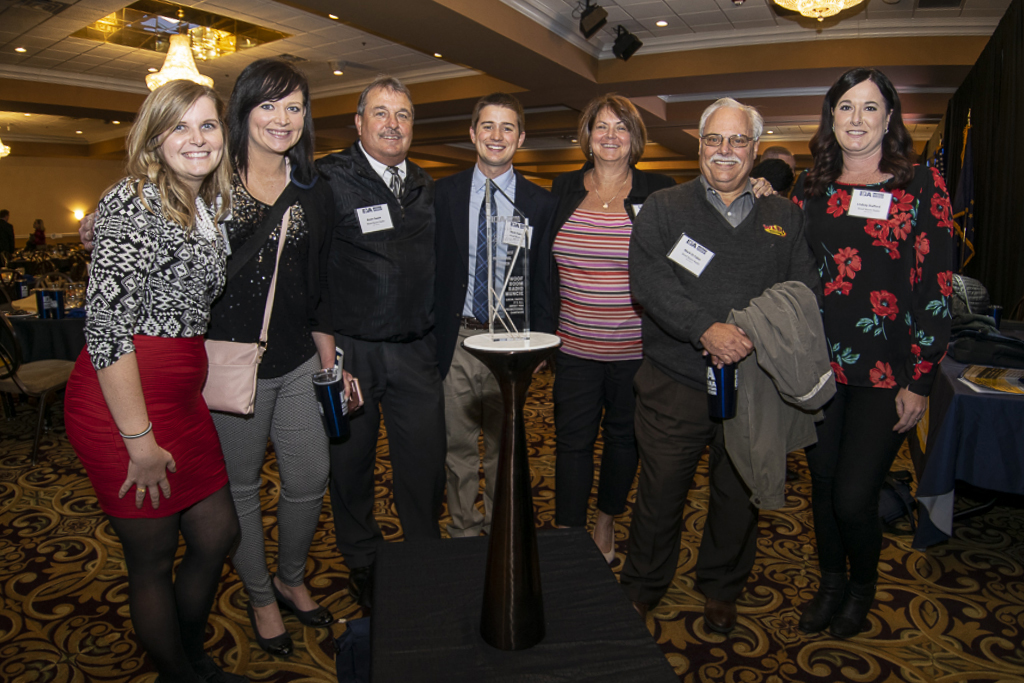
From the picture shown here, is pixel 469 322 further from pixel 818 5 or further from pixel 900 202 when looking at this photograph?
pixel 818 5

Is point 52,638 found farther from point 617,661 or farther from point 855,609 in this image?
point 855,609

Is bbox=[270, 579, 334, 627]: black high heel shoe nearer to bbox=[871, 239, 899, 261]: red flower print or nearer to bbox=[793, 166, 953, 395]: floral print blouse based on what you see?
bbox=[793, 166, 953, 395]: floral print blouse

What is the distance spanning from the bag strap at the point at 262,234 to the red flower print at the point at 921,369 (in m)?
1.70

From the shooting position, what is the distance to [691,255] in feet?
5.79

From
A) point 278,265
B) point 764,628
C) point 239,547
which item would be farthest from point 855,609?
point 278,265

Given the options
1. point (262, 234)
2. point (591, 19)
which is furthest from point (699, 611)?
point (591, 19)

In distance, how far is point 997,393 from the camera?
7.28 feet

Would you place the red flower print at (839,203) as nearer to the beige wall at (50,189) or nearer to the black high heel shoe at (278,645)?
the black high heel shoe at (278,645)

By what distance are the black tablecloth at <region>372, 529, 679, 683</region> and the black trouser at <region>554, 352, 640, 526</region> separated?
3.26ft

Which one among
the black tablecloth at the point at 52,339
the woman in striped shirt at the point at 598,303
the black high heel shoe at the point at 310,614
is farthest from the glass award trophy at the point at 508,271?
the black tablecloth at the point at 52,339

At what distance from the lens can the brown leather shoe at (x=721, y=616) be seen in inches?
78.8

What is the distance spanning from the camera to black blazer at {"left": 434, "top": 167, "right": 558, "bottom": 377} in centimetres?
212

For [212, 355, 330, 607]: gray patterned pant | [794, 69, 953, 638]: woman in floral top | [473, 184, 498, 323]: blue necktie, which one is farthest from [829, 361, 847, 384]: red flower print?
[212, 355, 330, 607]: gray patterned pant

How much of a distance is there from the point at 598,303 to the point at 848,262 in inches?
29.7
